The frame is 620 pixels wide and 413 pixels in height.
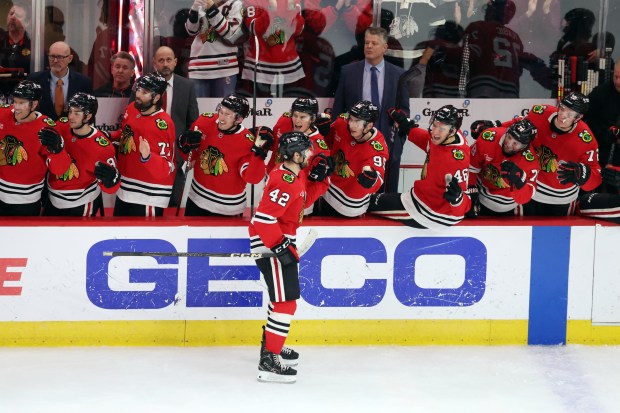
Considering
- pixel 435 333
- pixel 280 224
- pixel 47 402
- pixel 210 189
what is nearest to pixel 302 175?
pixel 280 224

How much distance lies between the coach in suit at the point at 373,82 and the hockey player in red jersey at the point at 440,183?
124 cm

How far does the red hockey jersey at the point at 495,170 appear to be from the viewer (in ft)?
19.9

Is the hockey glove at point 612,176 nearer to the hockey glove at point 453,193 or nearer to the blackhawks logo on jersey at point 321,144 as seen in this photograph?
the hockey glove at point 453,193

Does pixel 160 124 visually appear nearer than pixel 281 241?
No

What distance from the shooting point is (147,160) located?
582 cm

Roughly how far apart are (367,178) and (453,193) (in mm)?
483

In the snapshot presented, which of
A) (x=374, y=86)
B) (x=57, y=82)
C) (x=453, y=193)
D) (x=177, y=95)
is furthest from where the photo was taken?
(x=374, y=86)

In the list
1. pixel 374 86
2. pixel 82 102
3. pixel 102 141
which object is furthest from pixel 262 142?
pixel 374 86

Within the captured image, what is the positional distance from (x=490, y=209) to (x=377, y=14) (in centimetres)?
207

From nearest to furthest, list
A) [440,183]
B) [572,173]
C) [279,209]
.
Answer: [279,209], [440,183], [572,173]

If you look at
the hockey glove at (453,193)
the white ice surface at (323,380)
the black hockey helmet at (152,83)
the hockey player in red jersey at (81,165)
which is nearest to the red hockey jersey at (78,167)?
the hockey player in red jersey at (81,165)

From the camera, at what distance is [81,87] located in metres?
6.86

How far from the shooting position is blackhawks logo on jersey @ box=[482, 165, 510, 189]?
6121 millimetres

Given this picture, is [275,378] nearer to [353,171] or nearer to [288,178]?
[288,178]
